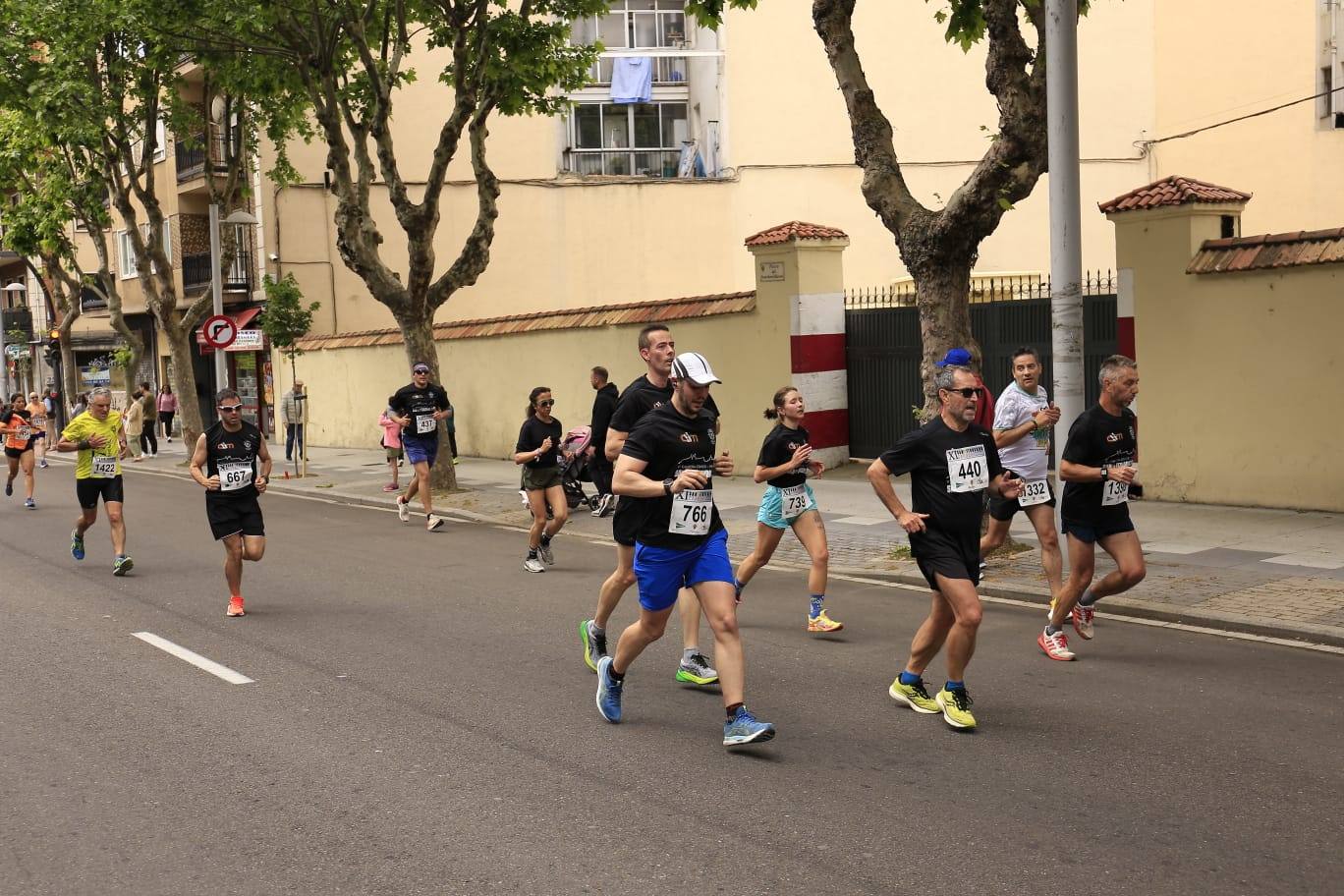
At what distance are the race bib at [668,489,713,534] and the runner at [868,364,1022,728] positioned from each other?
2.73ft

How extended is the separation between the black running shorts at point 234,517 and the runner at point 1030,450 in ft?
18.0

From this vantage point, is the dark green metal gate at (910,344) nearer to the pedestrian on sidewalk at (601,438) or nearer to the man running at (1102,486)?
the pedestrian on sidewalk at (601,438)

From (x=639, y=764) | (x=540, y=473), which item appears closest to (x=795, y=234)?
(x=540, y=473)

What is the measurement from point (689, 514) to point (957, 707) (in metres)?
1.61

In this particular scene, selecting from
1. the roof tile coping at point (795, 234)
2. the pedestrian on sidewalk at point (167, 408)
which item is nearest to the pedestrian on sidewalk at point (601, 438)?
the roof tile coping at point (795, 234)

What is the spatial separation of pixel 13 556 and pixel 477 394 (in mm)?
12285

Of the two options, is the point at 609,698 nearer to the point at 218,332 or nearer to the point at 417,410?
the point at 417,410

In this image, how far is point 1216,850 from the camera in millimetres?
5047

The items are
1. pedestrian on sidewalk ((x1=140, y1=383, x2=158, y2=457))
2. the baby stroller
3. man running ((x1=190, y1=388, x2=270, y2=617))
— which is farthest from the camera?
pedestrian on sidewalk ((x1=140, y1=383, x2=158, y2=457))

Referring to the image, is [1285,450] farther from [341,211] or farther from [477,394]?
[477,394]

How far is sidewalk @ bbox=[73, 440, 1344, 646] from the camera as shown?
31.1 feet

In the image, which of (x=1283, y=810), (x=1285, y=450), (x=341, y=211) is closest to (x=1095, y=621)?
(x=1283, y=810)

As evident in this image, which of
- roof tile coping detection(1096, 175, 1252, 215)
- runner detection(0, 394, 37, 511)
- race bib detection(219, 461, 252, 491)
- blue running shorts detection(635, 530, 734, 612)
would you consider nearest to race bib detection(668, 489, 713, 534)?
blue running shorts detection(635, 530, 734, 612)

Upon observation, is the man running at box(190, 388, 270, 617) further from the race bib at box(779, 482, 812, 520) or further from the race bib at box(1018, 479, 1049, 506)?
the race bib at box(1018, 479, 1049, 506)
